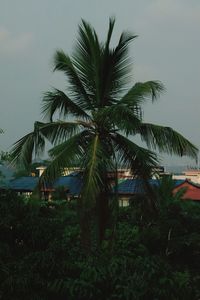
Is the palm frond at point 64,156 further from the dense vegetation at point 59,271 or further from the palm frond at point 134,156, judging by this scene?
the dense vegetation at point 59,271

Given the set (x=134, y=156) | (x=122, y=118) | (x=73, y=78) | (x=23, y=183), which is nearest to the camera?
(x=122, y=118)

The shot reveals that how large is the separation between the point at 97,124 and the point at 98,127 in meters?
0.07

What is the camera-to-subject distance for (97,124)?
9625mm

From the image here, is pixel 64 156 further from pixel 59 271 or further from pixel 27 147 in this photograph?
pixel 59 271

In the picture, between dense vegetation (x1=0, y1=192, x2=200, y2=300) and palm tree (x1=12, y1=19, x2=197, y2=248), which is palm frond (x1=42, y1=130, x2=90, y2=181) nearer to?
palm tree (x1=12, y1=19, x2=197, y2=248)

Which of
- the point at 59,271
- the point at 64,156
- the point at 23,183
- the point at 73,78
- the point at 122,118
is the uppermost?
the point at 73,78

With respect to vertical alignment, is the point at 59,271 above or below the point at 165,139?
below

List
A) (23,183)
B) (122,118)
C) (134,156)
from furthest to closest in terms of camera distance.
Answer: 1. (23,183)
2. (134,156)
3. (122,118)

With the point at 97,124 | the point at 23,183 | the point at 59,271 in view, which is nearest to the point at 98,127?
the point at 97,124

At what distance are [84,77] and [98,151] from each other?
211 centimetres

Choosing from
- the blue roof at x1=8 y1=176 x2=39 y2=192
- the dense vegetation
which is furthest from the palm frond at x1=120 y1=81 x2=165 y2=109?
the blue roof at x1=8 y1=176 x2=39 y2=192

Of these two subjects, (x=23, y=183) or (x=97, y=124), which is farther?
(x=23, y=183)

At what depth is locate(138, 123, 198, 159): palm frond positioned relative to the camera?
9.61m

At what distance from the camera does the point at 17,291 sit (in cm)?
471
